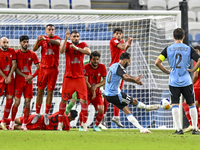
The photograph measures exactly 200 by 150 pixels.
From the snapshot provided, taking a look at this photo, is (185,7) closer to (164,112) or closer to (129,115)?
(164,112)

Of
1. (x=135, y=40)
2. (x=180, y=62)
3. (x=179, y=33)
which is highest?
(x=135, y=40)

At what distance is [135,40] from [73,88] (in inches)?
137

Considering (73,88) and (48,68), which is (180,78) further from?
(48,68)

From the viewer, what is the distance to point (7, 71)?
6.64 metres

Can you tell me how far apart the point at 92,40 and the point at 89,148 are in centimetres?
629

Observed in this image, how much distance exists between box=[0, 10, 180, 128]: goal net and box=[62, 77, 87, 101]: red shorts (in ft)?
7.30

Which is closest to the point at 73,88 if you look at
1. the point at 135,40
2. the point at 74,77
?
the point at 74,77

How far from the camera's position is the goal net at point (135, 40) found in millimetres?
8305

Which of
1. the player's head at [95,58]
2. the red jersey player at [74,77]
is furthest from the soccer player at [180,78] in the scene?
the player's head at [95,58]

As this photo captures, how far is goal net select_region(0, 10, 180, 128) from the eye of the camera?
27.2 ft

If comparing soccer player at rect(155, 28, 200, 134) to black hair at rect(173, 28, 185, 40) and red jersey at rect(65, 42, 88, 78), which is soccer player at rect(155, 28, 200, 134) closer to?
black hair at rect(173, 28, 185, 40)

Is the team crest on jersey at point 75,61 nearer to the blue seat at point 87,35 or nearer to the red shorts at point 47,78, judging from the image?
the red shorts at point 47,78

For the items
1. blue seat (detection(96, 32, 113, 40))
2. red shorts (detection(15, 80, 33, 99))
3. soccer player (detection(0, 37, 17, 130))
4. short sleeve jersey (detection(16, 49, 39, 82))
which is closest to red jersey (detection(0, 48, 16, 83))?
soccer player (detection(0, 37, 17, 130))

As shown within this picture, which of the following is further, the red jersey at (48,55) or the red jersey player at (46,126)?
the red jersey player at (46,126)
